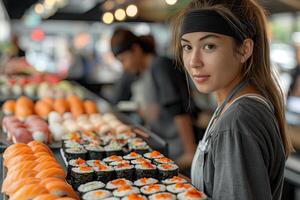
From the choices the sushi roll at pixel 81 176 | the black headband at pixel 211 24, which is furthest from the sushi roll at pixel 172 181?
the black headband at pixel 211 24

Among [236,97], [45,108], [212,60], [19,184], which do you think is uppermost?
[212,60]

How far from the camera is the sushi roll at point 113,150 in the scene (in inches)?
101

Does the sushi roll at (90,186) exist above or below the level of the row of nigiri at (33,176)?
below

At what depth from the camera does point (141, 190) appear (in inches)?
72.8

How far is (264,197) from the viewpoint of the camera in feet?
5.71

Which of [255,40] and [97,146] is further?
[97,146]

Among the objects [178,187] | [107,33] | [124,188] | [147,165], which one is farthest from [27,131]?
[107,33]

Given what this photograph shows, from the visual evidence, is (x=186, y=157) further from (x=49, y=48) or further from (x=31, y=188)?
(x=49, y=48)

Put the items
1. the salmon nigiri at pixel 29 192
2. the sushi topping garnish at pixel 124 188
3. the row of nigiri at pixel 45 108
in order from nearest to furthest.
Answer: the salmon nigiri at pixel 29 192 < the sushi topping garnish at pixel 124 188 < the row of nigiri at pixel 45 108

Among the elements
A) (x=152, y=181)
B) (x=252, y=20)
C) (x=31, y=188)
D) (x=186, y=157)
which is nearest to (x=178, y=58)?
(x=252, y=20)

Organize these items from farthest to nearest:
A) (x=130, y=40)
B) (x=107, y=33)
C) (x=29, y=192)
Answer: (x=107, y=33)
(x=130, y=40)
(x=29, y=192)

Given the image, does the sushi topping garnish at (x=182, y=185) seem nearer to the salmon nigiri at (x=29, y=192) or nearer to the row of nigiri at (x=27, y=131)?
the salmon nigiri at (x=29, y=192)

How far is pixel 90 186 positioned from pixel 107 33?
19361mm

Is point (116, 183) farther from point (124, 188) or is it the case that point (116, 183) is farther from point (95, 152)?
point (95, 152)
